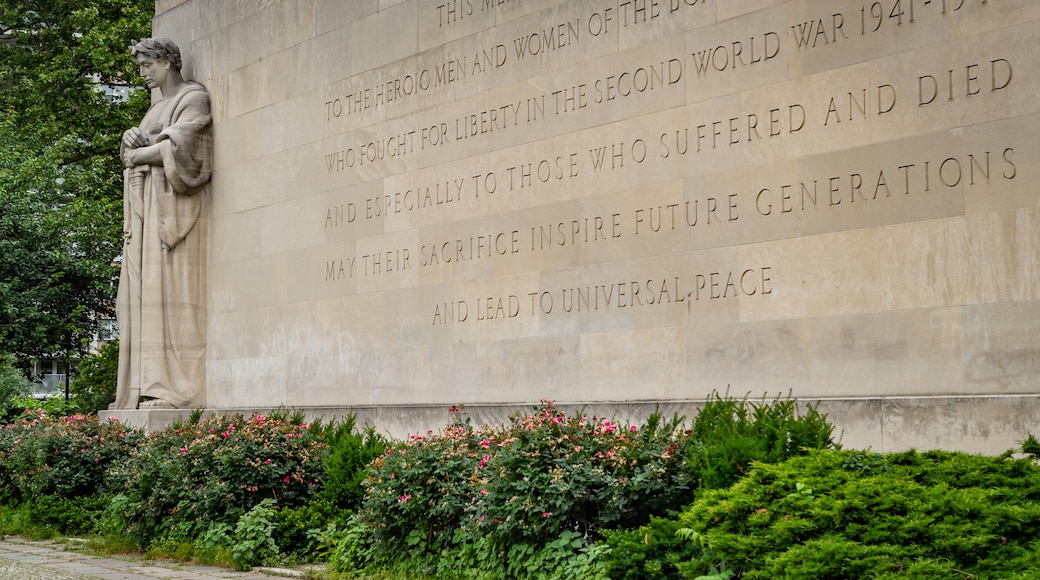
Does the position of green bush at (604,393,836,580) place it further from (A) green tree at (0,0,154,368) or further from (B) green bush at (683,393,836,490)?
(A) green tree at (0,0,154,368)

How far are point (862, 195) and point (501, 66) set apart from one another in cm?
488

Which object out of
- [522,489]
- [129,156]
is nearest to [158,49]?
[129,156]

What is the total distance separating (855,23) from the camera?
410 inches

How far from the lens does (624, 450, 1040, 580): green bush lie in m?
6.32

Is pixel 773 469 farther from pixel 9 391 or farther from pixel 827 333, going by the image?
pixel 9 391

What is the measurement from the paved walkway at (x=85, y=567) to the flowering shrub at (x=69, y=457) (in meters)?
1.67

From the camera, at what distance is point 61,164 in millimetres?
29484

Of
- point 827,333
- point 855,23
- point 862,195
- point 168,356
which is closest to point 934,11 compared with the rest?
point 855,23

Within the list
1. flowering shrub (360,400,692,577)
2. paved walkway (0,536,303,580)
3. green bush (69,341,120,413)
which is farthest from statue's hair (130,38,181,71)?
flowering shrub (360,400,692,577)

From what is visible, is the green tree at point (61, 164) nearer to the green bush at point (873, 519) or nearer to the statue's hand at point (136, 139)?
the statue's hand at point (136, 139)

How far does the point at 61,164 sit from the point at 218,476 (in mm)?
19642

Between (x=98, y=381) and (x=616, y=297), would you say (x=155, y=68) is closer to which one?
(x=616, y=297)

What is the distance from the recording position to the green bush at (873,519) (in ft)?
20.7

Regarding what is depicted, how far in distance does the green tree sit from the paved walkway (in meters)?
11.6
